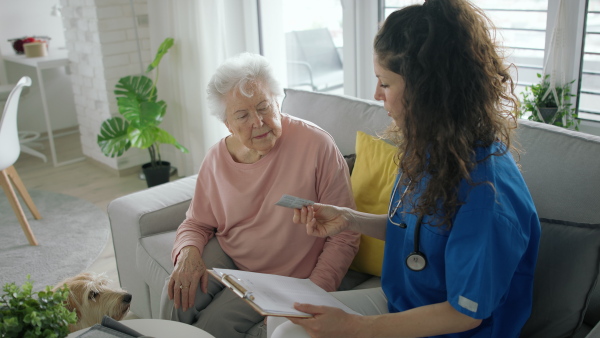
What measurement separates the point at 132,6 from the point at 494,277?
11.0 ft

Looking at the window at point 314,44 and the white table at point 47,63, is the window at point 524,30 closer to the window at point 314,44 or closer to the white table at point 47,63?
the window at point 314,44

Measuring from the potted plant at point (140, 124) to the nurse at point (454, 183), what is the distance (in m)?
2.51

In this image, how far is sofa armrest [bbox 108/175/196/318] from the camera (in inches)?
83.6

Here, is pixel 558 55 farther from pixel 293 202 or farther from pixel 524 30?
pixel 293 202

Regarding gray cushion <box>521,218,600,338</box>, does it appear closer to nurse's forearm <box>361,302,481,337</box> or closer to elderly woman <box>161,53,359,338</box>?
nurse's forearm <box>361,302,481,337</box>

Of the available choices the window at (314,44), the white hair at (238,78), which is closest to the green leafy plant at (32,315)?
the white hair at (238,78)

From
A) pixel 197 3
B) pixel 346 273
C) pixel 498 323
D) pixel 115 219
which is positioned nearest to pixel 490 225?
pixel 498 323

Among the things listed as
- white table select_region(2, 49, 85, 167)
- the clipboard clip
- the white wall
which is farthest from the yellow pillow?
the white wall

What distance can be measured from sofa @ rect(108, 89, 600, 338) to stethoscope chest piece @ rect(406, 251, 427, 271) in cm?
31

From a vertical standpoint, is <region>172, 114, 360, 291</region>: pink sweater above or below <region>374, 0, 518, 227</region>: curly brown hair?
below

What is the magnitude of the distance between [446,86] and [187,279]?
3.31 feet

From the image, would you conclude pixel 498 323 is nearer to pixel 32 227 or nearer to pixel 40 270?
pixel 40 270

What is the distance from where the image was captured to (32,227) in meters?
3.39

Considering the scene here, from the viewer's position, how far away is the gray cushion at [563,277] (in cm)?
Result: 128
